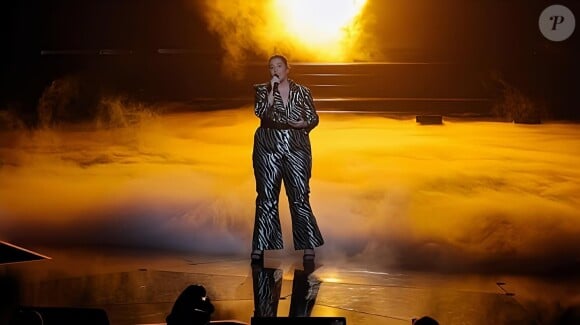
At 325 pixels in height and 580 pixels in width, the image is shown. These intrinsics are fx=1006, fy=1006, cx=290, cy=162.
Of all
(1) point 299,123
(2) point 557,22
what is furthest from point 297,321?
(2) point 557,22

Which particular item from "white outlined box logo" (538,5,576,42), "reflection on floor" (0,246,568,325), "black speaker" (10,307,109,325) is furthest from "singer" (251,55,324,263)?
"black speaker" (10,307,109,325)

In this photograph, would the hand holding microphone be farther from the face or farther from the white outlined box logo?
the white outlined box logo

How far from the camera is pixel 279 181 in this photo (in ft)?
22.8

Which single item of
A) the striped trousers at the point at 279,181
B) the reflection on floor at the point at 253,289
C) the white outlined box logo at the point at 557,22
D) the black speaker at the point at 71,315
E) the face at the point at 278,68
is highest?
the white outlined box logo at the point at 557,22

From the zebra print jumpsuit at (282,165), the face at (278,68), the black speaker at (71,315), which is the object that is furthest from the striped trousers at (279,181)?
the black speaker at (71,315)

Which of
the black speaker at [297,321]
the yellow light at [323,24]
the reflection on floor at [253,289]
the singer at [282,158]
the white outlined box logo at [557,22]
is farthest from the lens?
the yellow light at [323,24]

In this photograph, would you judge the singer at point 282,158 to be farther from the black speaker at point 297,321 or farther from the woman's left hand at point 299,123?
the black speaker at point 297,321

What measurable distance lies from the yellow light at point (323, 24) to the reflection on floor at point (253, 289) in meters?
1.56

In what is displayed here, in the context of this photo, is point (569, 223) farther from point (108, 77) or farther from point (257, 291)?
point (108, 77)

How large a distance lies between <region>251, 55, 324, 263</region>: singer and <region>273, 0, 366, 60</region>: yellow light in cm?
46

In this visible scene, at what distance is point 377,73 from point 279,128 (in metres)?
0.97

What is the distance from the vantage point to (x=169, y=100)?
7559 mm

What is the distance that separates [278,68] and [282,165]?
0.67 meters

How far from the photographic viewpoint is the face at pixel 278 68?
22.5 feet
